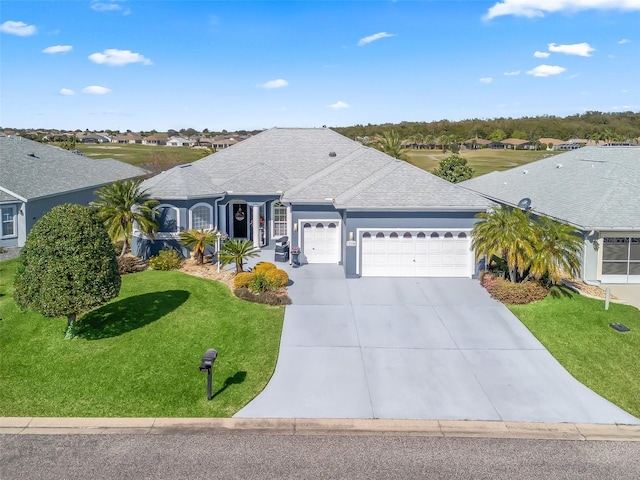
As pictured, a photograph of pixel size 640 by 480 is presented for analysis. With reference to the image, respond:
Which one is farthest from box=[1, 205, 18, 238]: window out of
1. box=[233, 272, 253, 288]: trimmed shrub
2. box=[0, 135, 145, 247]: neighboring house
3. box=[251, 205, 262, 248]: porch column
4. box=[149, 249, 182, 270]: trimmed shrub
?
box=[233, 272, 253, 288]: trimmed shrub

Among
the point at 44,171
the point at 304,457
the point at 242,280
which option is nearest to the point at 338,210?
the point at 242,280

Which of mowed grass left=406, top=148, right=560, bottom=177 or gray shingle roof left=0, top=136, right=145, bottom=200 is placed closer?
gray shingle roof left=0, top=136, right=145, bottom=200

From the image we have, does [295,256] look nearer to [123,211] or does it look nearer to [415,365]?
[123,211]

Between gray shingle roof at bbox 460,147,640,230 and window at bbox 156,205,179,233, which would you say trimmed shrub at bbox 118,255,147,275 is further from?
gray shingle roof at bbox 460,147,640,230

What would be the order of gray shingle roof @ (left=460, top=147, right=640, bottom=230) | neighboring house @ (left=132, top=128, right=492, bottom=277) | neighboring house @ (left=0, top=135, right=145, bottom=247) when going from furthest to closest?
1. neighboring house @ (left=0, top=135, right=145, bottom=247)
2. neighboring house @ (left=132, top=128, right=492, bottom=277)
3. gray shingle roof @ (left=460, top=147, right=640, bottom=230)

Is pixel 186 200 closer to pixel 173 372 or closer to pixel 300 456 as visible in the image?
pixel 173 372

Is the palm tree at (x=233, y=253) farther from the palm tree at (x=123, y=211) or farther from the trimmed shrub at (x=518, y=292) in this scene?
the trimmed shrub at (x=518, y=292)

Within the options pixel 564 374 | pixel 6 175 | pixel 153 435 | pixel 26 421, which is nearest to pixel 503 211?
pixel 564 374
